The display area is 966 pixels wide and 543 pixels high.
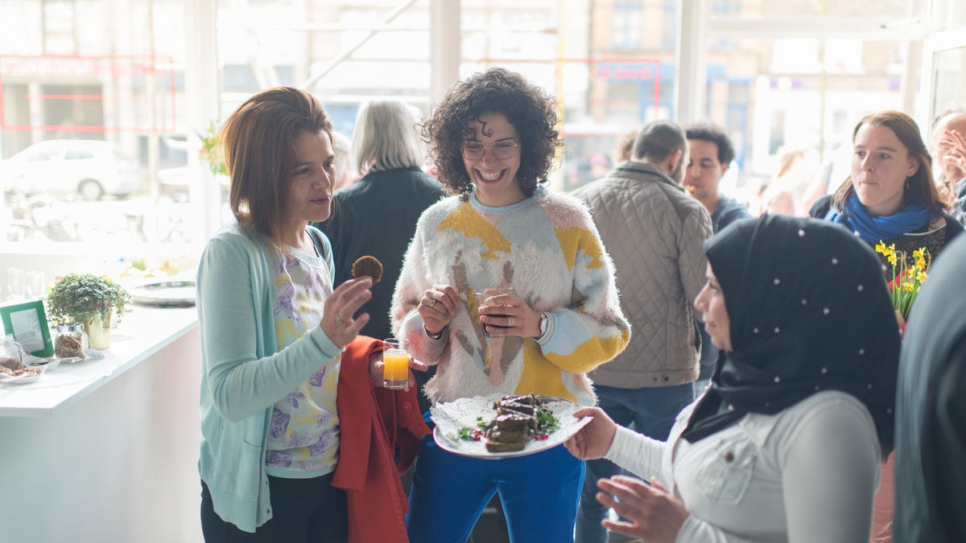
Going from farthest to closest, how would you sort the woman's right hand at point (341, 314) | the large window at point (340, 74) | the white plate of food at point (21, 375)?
the large window at point (340, 74) < the white plate of food at point (21, 375) < the woman's right hand at point (341, 314)

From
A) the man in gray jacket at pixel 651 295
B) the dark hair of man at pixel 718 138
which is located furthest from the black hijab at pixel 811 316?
the dark hair of man at pixel 718 138

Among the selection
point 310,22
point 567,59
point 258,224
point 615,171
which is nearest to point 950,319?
point 258,224

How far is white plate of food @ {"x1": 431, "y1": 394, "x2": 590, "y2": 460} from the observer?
164 centimetres

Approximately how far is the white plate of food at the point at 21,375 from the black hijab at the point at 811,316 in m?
1.71

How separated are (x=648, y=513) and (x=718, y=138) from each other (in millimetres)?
2632

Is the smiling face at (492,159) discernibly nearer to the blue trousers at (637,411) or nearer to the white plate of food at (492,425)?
the white plate of food at (492,425)

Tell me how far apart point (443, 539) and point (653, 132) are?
1703 mm

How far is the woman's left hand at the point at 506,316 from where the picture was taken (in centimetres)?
177

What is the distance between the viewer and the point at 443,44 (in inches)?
177

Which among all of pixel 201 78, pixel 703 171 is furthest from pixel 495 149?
pixel 201 78

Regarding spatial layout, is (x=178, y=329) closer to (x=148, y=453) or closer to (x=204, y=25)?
(x=148, y=453)

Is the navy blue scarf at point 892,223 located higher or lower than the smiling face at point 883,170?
lower

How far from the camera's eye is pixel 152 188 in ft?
15.1

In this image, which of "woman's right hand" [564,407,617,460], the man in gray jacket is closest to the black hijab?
"woman's right hand" [564,407,617,460]
